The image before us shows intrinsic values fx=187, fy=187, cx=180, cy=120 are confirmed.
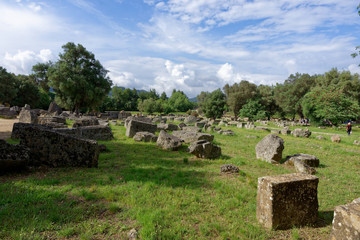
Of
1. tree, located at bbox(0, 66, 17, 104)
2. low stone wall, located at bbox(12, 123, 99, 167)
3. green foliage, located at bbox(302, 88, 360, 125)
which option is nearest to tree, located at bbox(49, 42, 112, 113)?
tree, located at bbox(0, 66, 17, 104)

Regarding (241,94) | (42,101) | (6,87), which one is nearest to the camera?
(6,87)

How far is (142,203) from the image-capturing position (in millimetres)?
4082

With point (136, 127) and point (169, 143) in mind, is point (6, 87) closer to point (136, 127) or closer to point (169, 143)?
point (136, 127)

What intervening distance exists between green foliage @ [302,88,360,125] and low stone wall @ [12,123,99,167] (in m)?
34.8

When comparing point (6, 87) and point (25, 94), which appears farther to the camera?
point (25, 94)

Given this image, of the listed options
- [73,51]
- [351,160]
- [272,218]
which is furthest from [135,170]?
[73,51]

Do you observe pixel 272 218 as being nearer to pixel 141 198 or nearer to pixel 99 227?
pixel 141 198

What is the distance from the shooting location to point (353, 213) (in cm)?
258

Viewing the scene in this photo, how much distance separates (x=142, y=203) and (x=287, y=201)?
9.67 feet

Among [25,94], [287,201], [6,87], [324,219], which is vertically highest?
[6,87]

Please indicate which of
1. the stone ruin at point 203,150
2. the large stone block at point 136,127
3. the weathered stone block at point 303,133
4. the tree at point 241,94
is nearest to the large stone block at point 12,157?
the stone ruin at point 203,150

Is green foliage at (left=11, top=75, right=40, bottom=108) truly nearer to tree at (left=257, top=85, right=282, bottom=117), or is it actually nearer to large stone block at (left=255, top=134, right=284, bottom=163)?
large stone block at (left=255, top=134, right=284, bottom=163)

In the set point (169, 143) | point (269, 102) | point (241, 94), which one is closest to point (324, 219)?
point (169, 143)

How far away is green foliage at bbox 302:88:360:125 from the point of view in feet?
95.4
